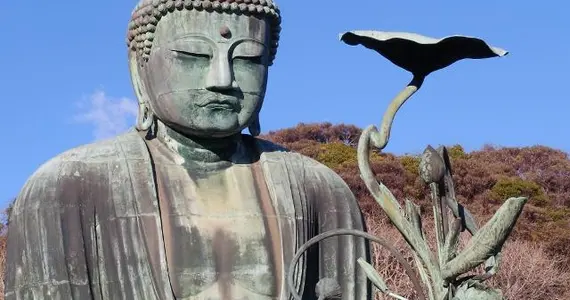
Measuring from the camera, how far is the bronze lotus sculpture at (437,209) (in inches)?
201

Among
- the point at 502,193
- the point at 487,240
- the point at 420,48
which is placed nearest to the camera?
the point at 487,240

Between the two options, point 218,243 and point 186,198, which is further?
point 186,198

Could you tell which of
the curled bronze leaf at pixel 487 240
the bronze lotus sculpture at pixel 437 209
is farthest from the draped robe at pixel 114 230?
the curled bronze leaf at pixel 487 240

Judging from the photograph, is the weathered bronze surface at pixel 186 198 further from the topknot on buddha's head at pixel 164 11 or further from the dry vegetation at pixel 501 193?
the dry vegetation at pixel 501 193

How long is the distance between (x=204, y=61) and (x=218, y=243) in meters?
1.03

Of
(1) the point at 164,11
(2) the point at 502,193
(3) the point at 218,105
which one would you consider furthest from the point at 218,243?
(2) the point at 502,193

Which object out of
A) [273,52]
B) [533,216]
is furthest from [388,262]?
[273,52]

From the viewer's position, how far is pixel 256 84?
7.01 meters

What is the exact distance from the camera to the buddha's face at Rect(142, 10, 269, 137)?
687 cm

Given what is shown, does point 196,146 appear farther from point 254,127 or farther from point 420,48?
point 420,48

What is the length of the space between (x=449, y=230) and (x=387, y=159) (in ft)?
109

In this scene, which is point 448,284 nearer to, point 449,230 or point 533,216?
point 449,230

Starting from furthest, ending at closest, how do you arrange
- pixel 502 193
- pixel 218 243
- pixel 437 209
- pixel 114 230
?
pixel 502 193 → pixel 218 243 → pixel 114 230 → pixel 437 209

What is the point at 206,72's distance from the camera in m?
6.88
